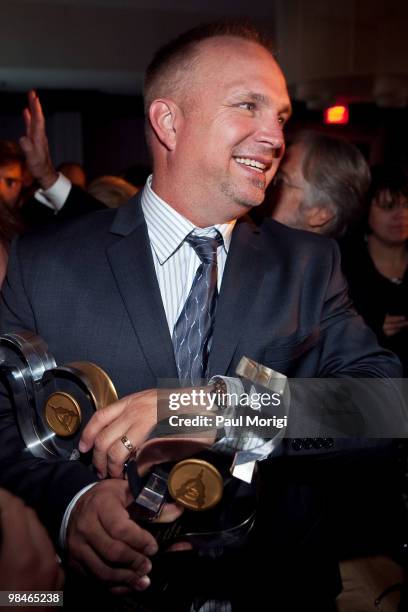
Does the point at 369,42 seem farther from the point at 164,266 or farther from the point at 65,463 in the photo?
the point at 65,463

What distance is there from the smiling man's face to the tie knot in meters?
0.05

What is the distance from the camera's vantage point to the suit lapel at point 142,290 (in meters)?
1.27

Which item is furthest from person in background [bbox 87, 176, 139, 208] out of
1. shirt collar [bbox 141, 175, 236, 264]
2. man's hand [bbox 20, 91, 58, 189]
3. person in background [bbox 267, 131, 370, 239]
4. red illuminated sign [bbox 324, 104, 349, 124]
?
shirt collar [bbox 141, 175, 236, 264]

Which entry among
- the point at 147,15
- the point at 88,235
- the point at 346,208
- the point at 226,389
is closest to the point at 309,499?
the point at 226,389

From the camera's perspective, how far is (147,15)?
732 centimetres

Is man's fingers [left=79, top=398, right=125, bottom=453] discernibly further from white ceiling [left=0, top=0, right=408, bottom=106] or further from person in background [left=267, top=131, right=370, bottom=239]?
white ceiling [left=0, top=0, right=408, bottom=106]

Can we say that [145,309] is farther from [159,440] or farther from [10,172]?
[10,172]

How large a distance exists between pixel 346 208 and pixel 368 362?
1045mm

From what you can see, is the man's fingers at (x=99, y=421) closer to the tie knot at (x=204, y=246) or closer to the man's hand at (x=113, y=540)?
the man's hand at (x=113, y=540)

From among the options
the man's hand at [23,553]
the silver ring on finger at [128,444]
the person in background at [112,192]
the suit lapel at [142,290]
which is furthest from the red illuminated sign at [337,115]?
the man's hand at [23,553]

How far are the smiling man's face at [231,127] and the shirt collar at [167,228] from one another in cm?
4

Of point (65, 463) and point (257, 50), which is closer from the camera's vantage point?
point (65, 463)

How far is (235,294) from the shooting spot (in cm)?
134

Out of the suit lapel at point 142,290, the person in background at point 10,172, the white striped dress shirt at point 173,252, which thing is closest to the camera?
the suit lapel at point 142,290
